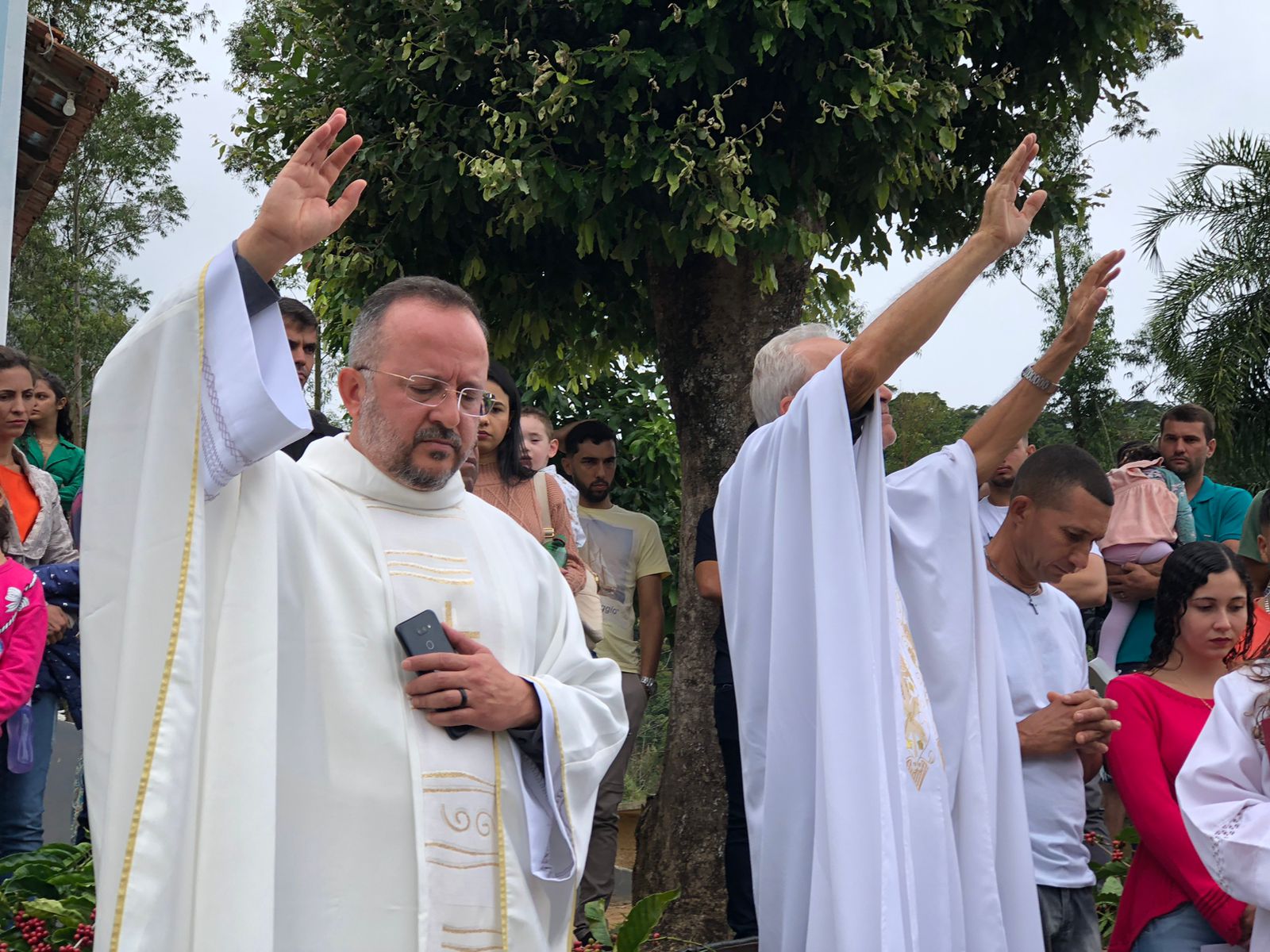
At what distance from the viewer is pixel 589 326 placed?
7945 mm

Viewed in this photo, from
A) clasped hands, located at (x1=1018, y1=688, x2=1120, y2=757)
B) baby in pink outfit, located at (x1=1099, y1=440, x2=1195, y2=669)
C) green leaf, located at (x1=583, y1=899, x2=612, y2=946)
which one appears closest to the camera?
clasped hands, located at (x1=1018, y1=688, x2=1120, y2=757)

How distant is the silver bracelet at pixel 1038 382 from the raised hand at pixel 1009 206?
715 millimetres

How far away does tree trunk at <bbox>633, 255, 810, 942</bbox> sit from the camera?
6.90 meters

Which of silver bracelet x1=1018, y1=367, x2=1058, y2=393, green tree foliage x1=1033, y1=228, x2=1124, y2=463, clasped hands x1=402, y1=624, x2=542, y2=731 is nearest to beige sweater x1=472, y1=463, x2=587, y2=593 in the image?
silver bracelet x1=1018, y1=367, x2=1058, y2=393

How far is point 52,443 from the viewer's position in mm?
6434

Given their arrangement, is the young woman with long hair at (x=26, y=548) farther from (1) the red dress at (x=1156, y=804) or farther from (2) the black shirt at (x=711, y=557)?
(1) the red dress at (x=1156, y=804)

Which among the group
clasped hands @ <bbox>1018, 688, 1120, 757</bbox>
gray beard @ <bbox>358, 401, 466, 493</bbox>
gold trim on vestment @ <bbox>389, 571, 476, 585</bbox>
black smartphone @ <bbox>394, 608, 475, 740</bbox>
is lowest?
clasped hands @ <bbox>1018, 688, 1120, 757</bbox>

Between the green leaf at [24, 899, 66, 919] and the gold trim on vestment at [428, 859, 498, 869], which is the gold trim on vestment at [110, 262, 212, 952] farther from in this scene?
the green leaf at [24, 899, 66, 919]

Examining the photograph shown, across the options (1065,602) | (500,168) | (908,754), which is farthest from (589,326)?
(908,754)

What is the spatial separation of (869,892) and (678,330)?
179 inches

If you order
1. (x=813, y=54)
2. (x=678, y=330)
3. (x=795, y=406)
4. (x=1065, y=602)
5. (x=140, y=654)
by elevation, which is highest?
(x=813, y=54)

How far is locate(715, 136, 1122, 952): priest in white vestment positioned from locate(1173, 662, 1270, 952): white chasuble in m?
0.44

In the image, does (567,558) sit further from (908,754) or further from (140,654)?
(140,654)

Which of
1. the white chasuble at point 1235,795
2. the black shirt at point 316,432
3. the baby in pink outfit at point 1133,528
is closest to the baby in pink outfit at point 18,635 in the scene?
the black shirt at point 316,432
